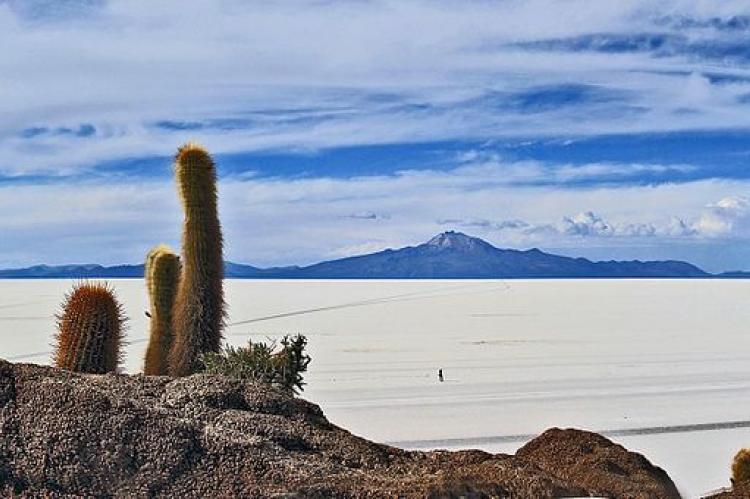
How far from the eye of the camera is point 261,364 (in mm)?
9750

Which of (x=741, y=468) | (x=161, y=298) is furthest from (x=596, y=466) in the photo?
(x=161, y=298)

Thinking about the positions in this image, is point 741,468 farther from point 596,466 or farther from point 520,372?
point 520,372

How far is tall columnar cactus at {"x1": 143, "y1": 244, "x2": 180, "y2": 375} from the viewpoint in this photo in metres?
11.6

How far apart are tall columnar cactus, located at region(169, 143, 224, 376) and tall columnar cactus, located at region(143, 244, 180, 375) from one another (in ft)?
1.60

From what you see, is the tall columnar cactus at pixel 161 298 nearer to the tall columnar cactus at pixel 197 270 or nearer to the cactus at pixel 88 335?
the tall columnar cactus at pixel 197 270

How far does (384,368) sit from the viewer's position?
1795 cm

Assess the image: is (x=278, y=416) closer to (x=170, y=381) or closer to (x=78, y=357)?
(x=170, y=381)

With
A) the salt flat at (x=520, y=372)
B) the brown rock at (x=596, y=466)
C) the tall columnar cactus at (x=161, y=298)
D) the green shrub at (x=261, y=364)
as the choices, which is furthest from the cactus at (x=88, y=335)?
the brown rock at (x=596, y=466)

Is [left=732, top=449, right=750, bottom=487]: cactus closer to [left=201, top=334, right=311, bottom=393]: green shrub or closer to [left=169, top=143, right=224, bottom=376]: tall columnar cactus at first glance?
[left=201, top=334, right=311, bottom=393]: green shrub

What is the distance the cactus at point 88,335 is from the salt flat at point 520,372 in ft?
8.73

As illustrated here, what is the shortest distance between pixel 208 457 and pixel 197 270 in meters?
5.93

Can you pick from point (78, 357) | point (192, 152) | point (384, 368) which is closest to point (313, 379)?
point (384, 368)

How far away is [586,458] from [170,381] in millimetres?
2414

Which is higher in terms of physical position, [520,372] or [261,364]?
[520,372]
